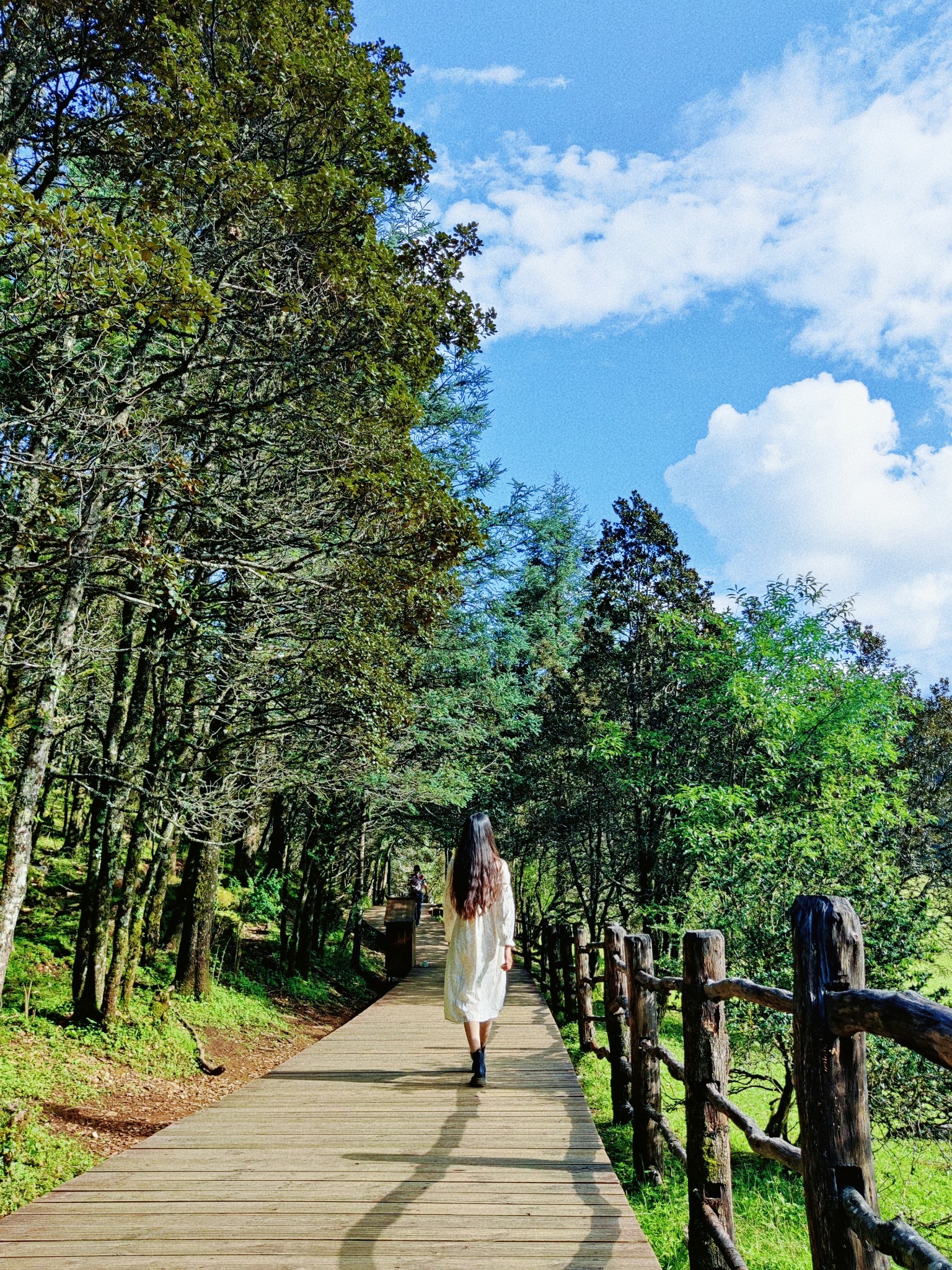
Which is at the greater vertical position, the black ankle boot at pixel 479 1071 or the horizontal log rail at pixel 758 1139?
the horizontal log rail at pixel 758 1139

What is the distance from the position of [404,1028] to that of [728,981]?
680 cm

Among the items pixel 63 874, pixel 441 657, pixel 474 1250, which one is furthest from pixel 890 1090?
pixel 63 874

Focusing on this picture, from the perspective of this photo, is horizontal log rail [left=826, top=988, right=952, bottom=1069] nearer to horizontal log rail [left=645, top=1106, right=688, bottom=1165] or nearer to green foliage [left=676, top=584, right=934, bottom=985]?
horizontal log rail [left=645, top=1106, right=688, bottom=1165]

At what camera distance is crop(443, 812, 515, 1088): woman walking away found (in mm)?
6352

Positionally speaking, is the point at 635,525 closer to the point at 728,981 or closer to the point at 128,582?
the point at 128,582

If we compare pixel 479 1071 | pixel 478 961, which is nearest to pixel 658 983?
pixel 478 961

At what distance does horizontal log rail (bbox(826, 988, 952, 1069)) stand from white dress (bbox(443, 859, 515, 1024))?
13.4ft

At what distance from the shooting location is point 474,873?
6.47 metres

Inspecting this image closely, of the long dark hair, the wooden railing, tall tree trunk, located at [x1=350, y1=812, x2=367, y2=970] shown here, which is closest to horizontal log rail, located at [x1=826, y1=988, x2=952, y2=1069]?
the wooden railing

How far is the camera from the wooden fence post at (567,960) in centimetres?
1340

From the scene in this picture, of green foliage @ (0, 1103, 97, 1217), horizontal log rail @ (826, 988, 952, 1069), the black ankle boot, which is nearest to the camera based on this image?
horizontal log rail @ (826, 988, 952, 1069)

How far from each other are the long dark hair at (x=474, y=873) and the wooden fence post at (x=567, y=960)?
23.7 feet

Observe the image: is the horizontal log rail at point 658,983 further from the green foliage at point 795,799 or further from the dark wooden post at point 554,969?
the dark wooden post at point 554,969

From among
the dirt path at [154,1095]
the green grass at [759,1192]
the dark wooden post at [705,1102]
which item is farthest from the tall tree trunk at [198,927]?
the dark wooden post at [705,1102]
